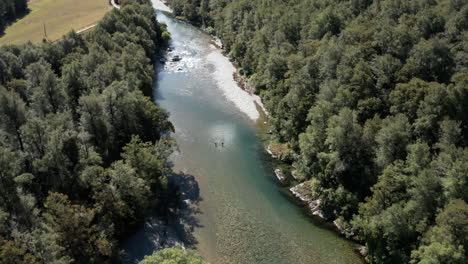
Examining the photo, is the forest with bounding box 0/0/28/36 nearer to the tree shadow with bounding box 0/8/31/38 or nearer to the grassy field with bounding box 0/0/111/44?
the tree shadow with bounding box 0/8/31/38

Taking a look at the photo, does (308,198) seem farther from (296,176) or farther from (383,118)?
(383,118)

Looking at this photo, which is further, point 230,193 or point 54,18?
point 54,18

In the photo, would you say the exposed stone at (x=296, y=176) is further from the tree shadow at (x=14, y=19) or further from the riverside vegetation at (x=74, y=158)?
the tree shadow at (x=14, y=19)

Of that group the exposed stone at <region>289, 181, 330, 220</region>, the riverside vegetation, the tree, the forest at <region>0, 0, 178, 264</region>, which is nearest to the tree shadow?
the forest at <region>0, 0, 178, 264</region>

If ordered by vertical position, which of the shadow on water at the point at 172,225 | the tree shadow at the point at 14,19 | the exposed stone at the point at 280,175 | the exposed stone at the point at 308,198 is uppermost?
the exposed stone at the point at 308,198

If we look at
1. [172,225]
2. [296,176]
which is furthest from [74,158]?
[296,176]

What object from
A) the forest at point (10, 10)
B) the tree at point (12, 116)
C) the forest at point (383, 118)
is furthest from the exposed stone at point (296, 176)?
the forest at point (10, 10)

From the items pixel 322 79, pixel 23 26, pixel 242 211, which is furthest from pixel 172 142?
pixel 23 26
